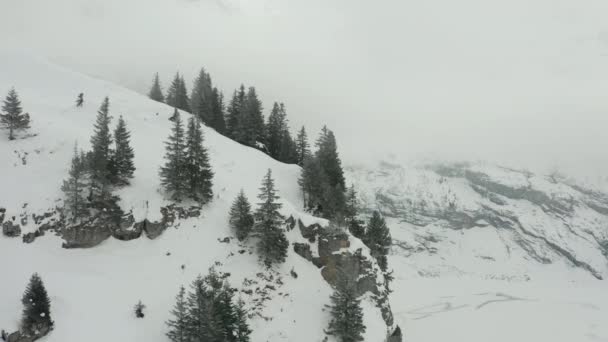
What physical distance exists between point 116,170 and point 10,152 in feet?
44.2

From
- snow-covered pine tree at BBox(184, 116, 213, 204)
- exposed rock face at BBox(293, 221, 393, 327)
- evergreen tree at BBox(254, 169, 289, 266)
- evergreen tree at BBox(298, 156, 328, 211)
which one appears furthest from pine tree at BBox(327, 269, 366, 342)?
evergreen tree at BBox(298, 156, 328, 211)

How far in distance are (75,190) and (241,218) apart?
16438mm

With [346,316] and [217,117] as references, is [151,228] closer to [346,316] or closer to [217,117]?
[346,316]

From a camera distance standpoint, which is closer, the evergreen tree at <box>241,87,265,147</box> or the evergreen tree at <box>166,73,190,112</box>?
the evergreen tree at <box>241,87,265,147</box>

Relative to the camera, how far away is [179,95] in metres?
88.6

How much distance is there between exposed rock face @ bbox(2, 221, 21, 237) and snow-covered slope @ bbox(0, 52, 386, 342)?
544 mm

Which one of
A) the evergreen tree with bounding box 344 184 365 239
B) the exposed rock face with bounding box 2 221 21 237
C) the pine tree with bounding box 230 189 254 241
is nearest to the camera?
the exposed rock face with bounding box 2 221 21 237

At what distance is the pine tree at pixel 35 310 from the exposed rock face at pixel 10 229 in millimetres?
9748

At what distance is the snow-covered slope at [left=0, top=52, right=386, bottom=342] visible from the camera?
3042cm

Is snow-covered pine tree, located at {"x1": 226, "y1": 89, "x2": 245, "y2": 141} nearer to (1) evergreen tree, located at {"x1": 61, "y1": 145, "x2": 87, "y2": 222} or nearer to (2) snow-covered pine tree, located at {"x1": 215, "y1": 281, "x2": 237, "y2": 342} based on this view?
(1) evergreen tree, located at {"x1": 61, "y1": 145, "x2": 87, "y2": 222}

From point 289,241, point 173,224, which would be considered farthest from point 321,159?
point 173,224

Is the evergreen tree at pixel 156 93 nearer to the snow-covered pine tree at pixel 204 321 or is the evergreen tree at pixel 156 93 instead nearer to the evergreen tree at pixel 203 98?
the evergreen tree at pixel 203 98

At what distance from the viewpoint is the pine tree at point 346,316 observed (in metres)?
35.8

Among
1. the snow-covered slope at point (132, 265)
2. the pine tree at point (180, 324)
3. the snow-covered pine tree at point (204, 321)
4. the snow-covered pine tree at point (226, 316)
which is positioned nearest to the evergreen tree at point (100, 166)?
the snow-covered slope at point (132, 265)
